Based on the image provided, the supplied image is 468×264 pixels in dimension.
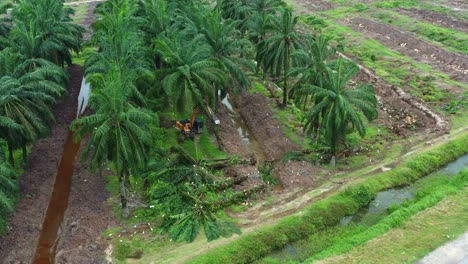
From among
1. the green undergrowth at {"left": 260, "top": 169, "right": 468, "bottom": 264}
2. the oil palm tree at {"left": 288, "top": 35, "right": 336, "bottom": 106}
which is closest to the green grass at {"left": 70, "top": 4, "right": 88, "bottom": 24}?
the oil palm tree at {"left": 288, "top": 35, "right": 336, "bottom": 106}

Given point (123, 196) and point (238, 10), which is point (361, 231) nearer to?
point (123, 196)

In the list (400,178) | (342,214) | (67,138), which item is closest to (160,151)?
(67,138)

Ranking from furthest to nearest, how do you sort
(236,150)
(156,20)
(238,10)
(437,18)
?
(437,18)
(238,10)
(156,20)
(236,150)

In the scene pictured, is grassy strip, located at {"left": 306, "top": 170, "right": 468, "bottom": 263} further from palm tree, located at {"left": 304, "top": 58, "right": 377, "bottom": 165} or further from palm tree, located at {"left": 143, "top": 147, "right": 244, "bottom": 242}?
palm tree, located at {"left": 304, "top": 58, "right": 377, "bottom": 165}

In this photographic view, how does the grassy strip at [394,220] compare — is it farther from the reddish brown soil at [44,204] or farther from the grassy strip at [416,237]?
the reddish brown soil at [44,204]

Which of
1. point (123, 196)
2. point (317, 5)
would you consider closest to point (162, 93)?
point (123, 196)

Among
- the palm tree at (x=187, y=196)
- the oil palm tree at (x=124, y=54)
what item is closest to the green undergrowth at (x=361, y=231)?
the palm tree at (x=187, y=196)

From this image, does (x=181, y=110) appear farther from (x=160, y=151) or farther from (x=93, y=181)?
(x=93, y=181)
